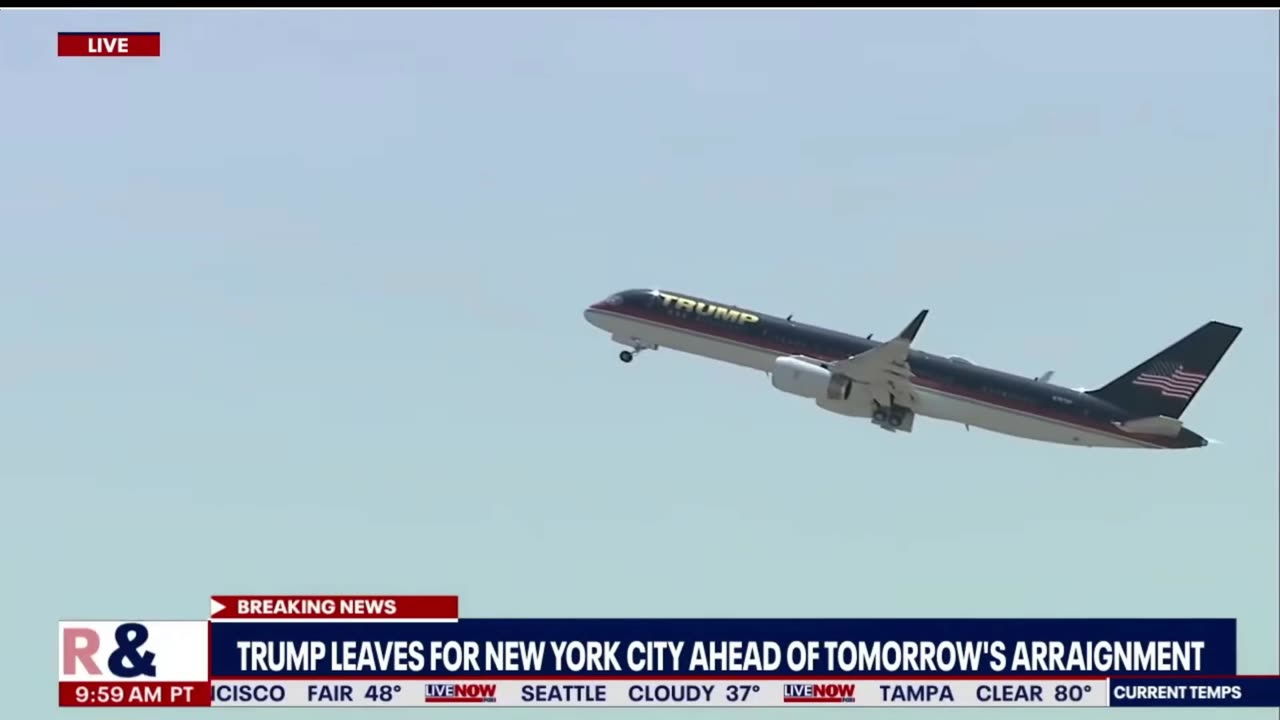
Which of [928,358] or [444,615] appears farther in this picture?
[928,358]

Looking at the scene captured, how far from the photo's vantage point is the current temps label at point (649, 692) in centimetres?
7569

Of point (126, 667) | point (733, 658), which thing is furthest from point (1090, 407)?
point (126, 667)

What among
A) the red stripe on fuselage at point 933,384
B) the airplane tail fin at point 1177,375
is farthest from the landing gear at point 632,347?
the airplane tail fin at point 1177,375

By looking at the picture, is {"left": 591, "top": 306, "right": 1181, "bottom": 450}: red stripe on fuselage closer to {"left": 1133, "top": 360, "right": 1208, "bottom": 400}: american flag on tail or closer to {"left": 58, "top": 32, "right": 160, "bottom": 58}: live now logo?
{"left": 1133, "top": 360, "right": 1208, "bottom": 400}: american flag on tail

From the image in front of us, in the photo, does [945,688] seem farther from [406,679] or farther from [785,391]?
[785,391]

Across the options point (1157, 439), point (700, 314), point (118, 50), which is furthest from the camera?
point (700, 314)

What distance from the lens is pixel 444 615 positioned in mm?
77562

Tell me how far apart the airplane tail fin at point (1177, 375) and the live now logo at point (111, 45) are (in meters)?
45.8

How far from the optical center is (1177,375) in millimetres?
101125

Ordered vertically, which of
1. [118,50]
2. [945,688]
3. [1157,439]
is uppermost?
[118,50]

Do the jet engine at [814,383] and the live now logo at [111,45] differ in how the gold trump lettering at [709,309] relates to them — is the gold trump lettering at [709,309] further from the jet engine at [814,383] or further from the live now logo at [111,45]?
the live now logo at [111,45]

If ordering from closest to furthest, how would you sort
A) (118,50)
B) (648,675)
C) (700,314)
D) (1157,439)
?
(648,675) < (118,50) < (1157,439) < (700,314)

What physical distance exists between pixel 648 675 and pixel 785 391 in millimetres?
27804

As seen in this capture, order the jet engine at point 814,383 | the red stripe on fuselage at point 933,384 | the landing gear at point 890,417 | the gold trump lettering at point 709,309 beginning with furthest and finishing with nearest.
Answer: the gold trump lettering at point 709,309 → the landing gear at point 890,417 → the jet engine at point 814,383 → the red stripe on fuselage at point 933,384
